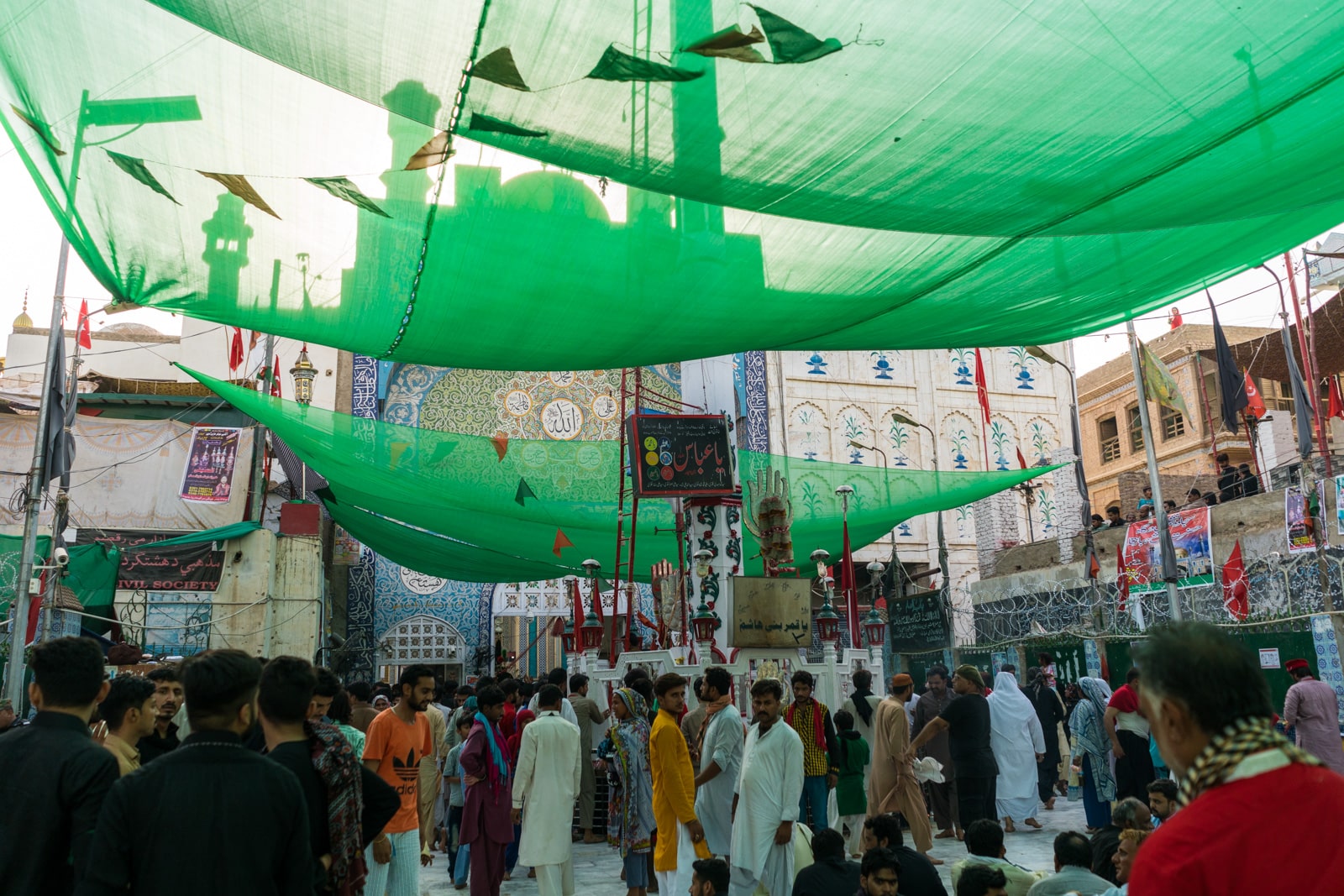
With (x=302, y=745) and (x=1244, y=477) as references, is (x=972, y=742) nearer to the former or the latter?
(x=302, y=745)

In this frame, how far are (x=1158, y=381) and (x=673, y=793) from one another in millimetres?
10840

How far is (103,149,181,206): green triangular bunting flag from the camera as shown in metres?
5.14

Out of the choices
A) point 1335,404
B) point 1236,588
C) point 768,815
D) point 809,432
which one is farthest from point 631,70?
point 809,432

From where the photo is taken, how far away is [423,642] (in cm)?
1769

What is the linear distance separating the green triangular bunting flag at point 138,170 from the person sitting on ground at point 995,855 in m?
4.84

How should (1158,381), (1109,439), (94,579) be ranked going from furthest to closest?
(1109,439), (1158,381), (94,579)

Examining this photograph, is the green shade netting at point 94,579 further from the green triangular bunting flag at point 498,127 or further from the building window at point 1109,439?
the building window at point 1109,439

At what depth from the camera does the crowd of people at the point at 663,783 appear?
1580 millimetres

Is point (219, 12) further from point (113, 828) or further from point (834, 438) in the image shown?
point (834, 438)

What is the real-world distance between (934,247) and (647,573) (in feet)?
33.7

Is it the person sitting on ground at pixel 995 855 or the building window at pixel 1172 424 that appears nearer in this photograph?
the person sitting on ground at pixel 995 855

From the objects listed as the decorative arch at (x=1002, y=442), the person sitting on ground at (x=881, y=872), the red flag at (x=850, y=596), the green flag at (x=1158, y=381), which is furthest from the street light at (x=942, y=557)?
the person sitting on ground at (x=881, y=872)

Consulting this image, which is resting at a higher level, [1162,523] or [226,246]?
[226,246]

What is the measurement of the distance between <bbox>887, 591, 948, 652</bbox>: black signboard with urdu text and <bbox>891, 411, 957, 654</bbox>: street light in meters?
0.10
